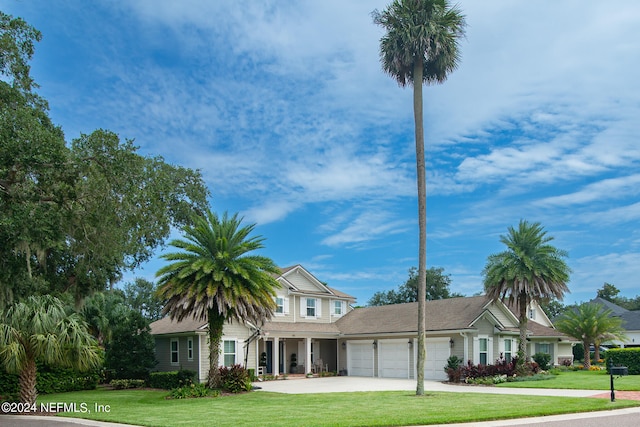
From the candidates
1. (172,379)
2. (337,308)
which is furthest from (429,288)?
(172,379)

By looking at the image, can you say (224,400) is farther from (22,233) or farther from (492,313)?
(492,313)

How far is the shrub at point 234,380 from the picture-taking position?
24828mm

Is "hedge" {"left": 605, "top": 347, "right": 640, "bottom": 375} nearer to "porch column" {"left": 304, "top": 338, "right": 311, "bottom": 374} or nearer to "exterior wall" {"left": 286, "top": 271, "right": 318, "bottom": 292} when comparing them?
"porch column" {"left": 304, "top": 338, "right": 311, "bottom": 374}

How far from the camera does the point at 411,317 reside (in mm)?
35906

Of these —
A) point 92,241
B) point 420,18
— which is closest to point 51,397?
point 92,241

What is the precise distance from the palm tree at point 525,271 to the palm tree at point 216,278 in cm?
1411

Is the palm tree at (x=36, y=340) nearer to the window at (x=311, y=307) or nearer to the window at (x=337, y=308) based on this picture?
the window at (x=311, y=307)

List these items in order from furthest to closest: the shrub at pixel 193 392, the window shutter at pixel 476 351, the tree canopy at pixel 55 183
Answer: the window shutter at pixel 476 351
the shrub at pixel 193 392
the tree canopy at pixel 55 183

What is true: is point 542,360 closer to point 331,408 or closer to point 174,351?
point 174,351

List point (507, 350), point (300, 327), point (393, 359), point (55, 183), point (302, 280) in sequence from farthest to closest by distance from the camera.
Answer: point (302, 280), point (300, 327), point (507, 350), point (393, 359), point (55, 183)

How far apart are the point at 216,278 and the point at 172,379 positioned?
7.47 m

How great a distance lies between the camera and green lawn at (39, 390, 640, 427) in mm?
15011

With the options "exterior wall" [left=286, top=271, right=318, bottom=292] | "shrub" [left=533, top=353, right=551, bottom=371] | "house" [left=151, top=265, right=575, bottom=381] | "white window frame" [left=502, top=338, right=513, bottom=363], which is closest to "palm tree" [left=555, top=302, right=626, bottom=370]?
"house" [left=151, top=265, right=575, bottom=381]

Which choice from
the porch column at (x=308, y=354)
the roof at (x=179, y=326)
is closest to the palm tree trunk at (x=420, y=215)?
the roof at (x=179, y=326)
